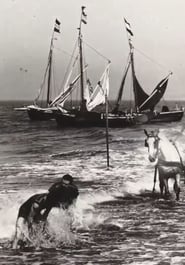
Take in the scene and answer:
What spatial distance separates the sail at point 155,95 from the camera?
4750cm

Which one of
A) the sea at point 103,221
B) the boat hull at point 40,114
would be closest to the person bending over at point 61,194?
the sea at point 103,221

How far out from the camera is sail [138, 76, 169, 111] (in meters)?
47.5

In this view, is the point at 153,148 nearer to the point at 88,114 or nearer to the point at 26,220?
the point at 26,220

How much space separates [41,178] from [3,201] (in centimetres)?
327

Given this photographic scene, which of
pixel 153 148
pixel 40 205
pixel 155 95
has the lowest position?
pixel 40 205

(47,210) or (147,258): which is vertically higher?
(47,210)

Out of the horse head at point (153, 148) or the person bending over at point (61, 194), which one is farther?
the horse head at point (153, 148)

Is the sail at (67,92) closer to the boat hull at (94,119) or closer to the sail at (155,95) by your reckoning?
the boat hull at (94,119)

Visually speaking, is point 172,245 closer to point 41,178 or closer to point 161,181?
point 161,181

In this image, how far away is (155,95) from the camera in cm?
4859

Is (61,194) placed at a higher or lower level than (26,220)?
higher

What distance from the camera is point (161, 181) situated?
33.7ft

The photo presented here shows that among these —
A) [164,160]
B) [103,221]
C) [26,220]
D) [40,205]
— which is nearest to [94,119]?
[164,160]

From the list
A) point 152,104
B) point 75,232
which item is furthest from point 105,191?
point 152,104
